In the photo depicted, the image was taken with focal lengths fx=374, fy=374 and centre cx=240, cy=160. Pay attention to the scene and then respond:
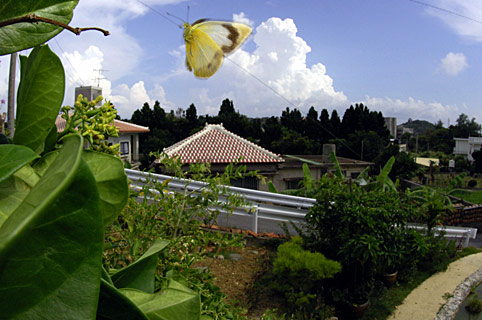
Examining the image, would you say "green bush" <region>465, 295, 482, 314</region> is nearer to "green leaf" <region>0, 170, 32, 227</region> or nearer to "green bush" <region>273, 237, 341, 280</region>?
"green bush" <region>273, 237, 341, 280</region>

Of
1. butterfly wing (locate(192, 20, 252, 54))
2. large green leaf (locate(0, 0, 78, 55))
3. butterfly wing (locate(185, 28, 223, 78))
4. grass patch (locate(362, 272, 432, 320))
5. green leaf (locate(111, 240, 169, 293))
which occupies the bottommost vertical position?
grass patch (locate(362, 272, 432, 320))

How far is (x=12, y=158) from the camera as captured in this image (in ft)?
0.98

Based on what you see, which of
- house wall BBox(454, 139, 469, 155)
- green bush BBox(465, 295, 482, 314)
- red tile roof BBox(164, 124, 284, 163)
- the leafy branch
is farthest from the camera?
house wall BBox(454, 139, 469, 155)

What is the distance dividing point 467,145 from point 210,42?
57737mm

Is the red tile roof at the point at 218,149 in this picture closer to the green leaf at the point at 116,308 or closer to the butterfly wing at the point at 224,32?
the butterfly wing at the point at 224,32

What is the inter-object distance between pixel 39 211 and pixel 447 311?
22.4ft

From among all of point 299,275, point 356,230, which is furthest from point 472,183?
point 299,275

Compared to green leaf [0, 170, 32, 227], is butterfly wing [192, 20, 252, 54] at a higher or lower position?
higher

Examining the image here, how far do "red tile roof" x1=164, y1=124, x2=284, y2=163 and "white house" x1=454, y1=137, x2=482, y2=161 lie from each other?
41.7 metres

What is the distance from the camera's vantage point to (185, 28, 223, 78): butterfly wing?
4.27 feet

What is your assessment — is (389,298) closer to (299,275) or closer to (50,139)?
(299,275)

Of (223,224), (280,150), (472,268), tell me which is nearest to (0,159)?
(223,224)

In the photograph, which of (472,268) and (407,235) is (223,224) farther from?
(472,268)

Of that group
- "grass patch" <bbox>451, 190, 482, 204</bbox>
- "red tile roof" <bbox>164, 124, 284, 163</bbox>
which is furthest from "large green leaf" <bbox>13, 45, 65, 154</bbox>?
"grass patch" <bbox>451, 190, 482, 204</bbox>
